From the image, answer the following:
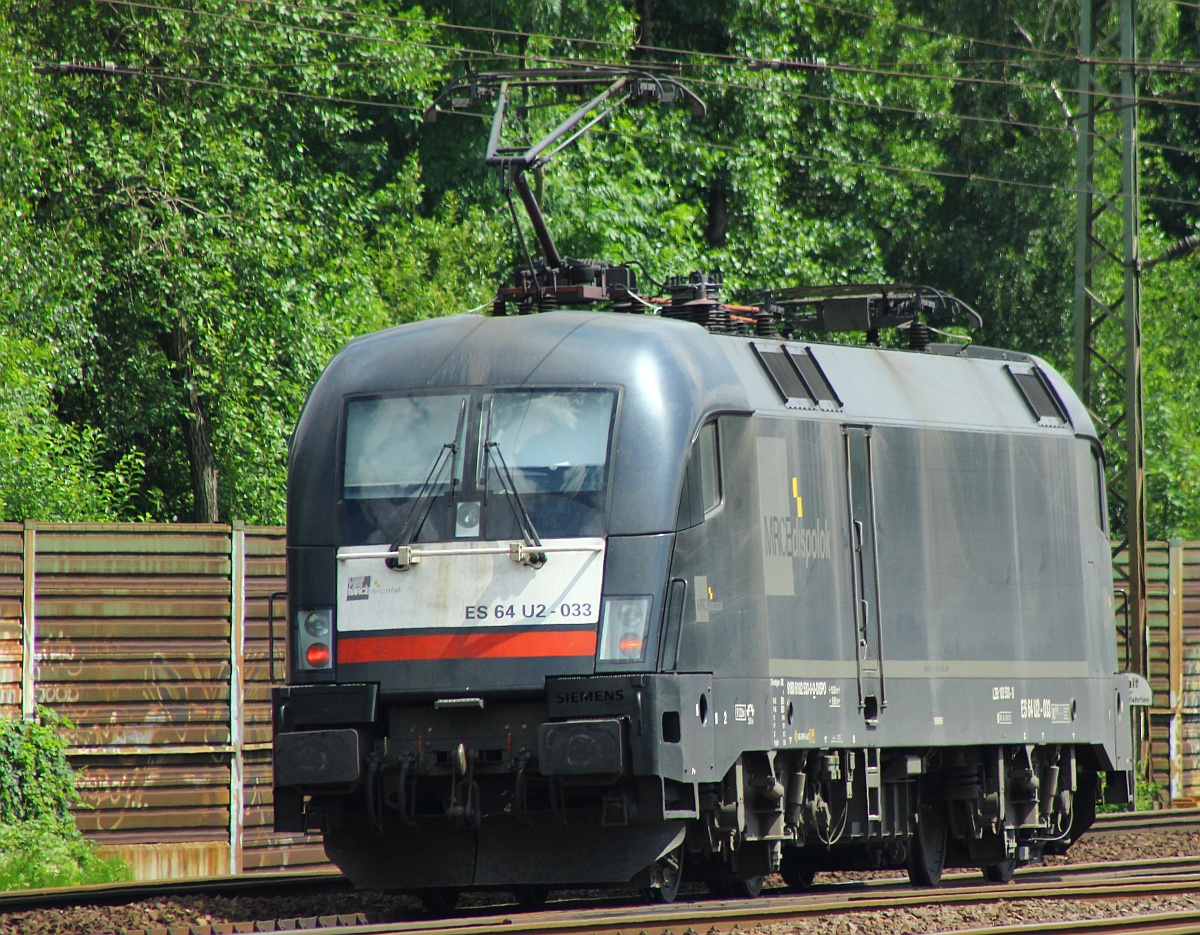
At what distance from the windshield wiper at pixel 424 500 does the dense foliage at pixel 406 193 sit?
8960 mm

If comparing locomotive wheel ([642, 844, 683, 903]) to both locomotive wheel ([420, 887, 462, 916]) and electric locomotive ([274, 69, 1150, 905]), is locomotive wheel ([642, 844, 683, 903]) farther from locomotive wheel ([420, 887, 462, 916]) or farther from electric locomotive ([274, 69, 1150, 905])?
locomotive wheel ([420, 887, 462, 916])

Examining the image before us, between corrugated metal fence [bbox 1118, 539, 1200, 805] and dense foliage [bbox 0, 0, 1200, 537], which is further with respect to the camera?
dense foliage [bbox 0, 0, 1200, 537]

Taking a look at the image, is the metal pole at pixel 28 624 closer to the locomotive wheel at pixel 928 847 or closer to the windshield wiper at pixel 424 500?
the windshield wiper at pixel 424 500

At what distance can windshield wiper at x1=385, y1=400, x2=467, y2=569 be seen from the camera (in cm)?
1059

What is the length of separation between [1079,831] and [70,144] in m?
15.1

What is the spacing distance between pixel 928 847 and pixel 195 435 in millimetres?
13739

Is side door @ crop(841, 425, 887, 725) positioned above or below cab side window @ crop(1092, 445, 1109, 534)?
below

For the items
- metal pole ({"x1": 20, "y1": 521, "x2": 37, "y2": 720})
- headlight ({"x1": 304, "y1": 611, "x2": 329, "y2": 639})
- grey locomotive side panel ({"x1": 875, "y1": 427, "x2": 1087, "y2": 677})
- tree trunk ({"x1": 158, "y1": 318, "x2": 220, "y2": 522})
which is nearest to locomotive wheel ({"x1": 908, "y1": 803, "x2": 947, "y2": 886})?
grey locomotive side panel ({"x1": 875, "y1": 427, "x2": 1087, "y2": 677})

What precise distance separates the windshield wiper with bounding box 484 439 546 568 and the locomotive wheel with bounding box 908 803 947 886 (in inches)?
168

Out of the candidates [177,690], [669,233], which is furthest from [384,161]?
[177,690]

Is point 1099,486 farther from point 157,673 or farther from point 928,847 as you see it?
point 157,673

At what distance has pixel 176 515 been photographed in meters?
26.4

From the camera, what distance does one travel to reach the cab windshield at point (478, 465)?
1048cm

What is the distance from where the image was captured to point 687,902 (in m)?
11.9
